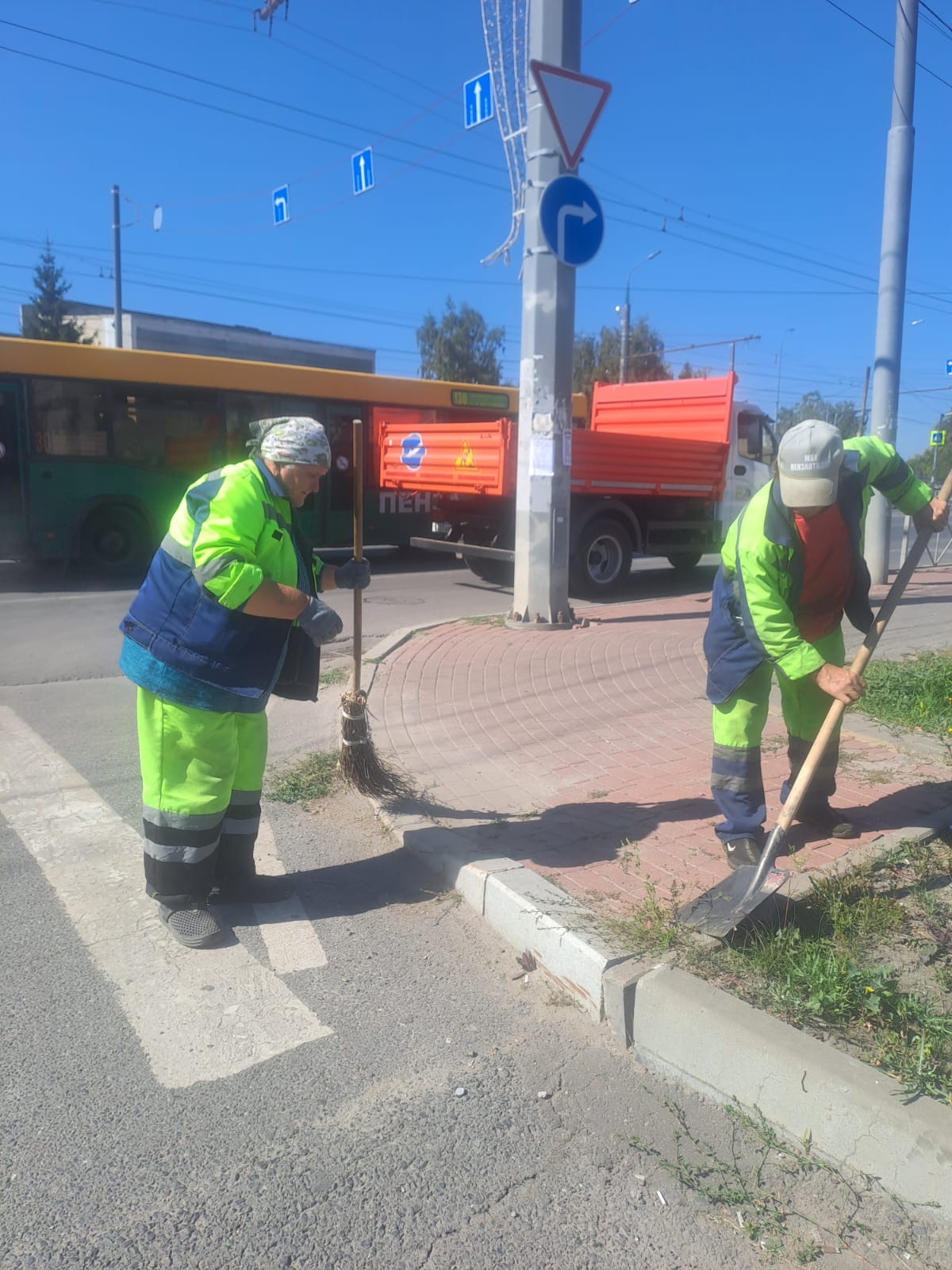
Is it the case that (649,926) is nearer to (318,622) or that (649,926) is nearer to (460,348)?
(318,622)

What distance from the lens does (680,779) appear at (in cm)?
501

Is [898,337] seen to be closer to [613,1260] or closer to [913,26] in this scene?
[913,26]

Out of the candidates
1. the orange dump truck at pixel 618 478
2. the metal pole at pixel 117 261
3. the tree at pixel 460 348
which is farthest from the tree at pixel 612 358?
the orange dump truck at pixel 618 478

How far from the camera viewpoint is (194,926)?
11.5ft

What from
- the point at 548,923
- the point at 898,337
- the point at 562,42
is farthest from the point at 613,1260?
the point at 898,337

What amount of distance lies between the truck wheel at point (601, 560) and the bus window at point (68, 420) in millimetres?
6070

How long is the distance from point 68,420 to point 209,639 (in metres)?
10.3

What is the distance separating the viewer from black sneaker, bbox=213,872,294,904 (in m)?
3.80

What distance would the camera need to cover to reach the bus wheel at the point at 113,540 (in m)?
12.8

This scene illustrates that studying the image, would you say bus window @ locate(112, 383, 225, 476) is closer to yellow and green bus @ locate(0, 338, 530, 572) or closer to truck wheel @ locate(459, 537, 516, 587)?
yellow and green bus @ locate(0, 338, 530, 572)

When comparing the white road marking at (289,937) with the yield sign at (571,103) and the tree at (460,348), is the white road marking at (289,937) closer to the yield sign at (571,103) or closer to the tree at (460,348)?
the yield sign at (571,103)

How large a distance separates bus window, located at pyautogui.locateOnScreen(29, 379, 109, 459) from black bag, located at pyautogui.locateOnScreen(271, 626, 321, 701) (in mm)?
9874

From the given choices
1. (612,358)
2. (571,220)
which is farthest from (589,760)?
(612,358)

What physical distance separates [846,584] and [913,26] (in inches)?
401
